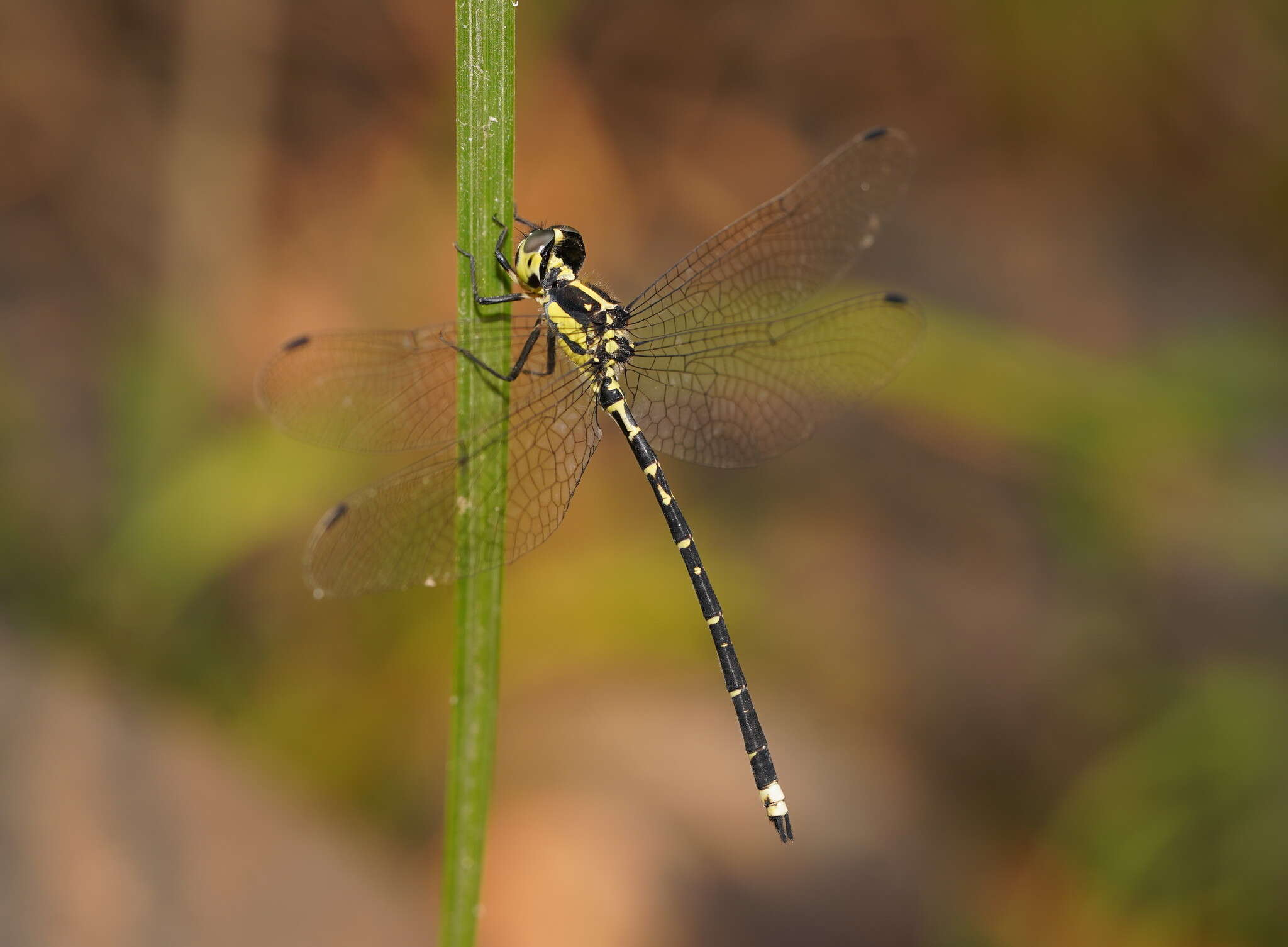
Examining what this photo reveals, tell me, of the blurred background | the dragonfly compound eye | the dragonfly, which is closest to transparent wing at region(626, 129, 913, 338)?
the dragonfly

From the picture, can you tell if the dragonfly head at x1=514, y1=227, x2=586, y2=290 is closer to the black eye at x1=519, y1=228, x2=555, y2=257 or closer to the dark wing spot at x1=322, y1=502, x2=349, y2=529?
the black eye at x1=519, y1=228, x2=555, y2=257

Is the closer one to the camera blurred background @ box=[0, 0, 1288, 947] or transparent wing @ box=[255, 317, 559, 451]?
transparent wing @ box=[255, 317, 559, 451]

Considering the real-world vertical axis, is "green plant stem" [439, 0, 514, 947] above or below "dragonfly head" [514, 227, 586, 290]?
below

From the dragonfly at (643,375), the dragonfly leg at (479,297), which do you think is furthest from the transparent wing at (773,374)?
the dragonfly leg at (479,297)

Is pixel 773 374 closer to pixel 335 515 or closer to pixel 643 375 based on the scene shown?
pixel 643 375

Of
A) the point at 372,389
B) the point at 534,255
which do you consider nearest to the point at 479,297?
the point at 534,255

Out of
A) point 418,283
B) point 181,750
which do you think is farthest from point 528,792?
point 418,283
